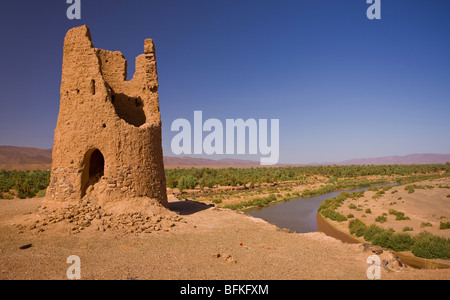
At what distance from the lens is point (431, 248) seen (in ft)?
41.6

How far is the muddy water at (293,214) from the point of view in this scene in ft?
65.8

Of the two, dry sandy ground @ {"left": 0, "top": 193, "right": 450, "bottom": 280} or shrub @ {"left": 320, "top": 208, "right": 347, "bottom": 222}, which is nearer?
dry sandy ground @ {"left": 0, "top": 193, "right": 450, "bottom": 280}

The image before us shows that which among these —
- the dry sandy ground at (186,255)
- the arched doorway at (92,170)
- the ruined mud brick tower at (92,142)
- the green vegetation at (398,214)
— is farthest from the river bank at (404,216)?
the arched doorway at (92,170)

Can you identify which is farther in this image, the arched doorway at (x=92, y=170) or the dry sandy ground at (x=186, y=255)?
the arched doorway at (x=92, y=170)

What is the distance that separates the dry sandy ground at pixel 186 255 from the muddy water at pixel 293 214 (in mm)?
9001

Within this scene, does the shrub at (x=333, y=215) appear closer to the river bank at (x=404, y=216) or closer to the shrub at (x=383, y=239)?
the river bank at (x=404, y=216)

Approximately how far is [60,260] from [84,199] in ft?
13.6

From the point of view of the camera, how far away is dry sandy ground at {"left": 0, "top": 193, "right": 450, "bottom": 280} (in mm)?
6945

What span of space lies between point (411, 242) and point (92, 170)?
16737mm

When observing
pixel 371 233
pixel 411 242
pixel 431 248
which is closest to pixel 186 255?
pixel 431 248

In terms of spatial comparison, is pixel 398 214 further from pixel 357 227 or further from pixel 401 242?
pixel 401 242

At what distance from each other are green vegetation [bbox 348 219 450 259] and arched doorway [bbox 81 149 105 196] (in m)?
15.0

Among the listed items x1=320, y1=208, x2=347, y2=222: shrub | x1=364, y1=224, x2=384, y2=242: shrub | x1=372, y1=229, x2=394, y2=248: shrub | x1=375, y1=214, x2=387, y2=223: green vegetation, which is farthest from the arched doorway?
x1=375, y1=214, x2=387, y2=223: green vegetation

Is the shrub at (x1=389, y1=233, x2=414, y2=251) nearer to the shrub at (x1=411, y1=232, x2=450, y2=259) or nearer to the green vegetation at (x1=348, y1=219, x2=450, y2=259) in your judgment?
the green vegetation at (x1=348, y1=219, x2=450, y2=259)
